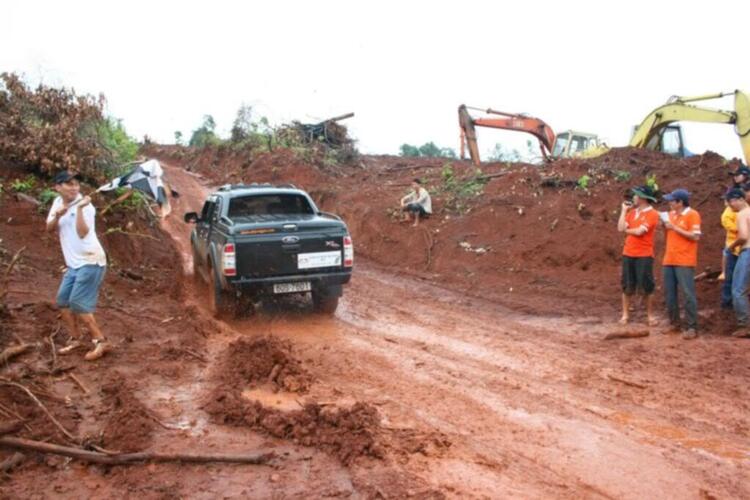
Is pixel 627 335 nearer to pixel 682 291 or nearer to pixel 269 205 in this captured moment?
pixel 682 291

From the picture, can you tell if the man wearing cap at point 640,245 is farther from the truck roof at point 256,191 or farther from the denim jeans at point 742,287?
the truck roof at point 256,191

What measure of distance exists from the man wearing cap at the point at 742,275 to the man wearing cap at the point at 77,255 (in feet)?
25.2

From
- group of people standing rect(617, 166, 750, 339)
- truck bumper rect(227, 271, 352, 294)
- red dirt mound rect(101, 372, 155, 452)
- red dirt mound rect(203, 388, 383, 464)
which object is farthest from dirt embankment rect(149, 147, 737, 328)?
red dirt mound rect(101, 372, 155, 452)

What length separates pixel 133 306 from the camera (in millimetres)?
9109

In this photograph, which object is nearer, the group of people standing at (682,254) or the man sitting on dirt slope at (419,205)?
the group of people standing at (682,254)

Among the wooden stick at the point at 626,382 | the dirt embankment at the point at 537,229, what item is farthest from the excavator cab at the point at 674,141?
the wooden stick at the point at 626,382

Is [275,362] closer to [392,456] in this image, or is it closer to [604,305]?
[392,456]

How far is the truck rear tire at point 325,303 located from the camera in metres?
9.70

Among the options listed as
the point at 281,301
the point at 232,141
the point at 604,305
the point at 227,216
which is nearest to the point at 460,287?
the point at 604,305

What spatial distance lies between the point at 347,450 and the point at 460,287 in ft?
28.1

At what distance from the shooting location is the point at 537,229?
14500 millimetres

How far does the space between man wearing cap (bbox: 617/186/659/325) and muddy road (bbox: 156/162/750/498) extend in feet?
2.06

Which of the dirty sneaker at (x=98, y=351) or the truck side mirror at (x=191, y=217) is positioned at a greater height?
the truck side mirror at (x=191, y=217)

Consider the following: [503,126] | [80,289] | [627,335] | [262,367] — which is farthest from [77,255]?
[503,126]
